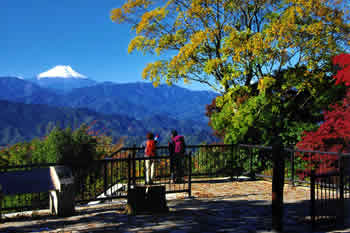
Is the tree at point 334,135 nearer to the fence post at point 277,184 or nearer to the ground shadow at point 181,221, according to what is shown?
the ground shadow at point 181,221

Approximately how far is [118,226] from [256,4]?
43.9ft

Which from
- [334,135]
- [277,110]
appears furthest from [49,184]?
[277,110]

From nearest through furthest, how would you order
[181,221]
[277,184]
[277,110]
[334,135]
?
[277,184] < [181,221] < [334,135] < [277,110]

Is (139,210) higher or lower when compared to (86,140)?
lower

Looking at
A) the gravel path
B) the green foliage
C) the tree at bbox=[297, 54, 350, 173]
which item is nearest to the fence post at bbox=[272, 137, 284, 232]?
the gravel path

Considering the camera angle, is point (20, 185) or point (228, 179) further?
point (228, 179)

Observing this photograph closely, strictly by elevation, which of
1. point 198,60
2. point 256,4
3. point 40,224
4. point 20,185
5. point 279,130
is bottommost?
point 40,224

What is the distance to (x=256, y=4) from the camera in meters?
17.9

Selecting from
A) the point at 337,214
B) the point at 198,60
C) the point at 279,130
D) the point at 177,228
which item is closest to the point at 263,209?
the point at 337,214

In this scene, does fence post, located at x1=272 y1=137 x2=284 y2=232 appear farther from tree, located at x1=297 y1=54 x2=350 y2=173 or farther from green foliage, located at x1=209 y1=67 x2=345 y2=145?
green foliage, located at x1=209 y1=67 x2=345 y2=145

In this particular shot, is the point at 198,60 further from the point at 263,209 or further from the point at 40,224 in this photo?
the point at 40,224

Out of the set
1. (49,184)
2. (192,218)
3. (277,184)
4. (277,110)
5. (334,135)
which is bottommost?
(192,218)

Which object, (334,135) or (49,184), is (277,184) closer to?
(49,184)

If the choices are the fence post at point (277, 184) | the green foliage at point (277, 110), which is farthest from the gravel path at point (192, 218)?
the green foliage at point (277, 110)
